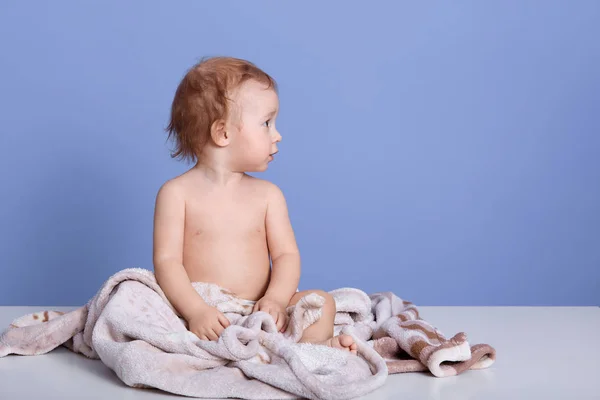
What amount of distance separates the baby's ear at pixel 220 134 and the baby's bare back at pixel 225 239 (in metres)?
0.09

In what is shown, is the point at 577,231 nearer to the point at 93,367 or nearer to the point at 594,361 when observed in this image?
the point at 594,361

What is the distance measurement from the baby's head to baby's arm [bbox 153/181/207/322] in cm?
12

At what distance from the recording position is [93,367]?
1.51 metres

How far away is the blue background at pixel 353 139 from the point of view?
260 centimetres

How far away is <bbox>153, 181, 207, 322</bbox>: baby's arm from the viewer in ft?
5.19

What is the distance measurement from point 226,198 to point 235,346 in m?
0.43

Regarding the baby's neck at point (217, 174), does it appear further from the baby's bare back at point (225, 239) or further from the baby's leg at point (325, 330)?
the baby's leg at point (325, 330)

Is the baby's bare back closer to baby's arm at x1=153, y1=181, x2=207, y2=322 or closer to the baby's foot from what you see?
baby's arm at x1=153, y1=181, x2=207, y2=322

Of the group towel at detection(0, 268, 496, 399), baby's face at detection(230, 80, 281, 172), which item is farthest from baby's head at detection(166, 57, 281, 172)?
towel at detection(0, 268, 496, 399)

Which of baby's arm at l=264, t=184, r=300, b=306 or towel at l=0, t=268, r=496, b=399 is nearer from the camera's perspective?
towel at l=0, t=268, r=496, b=399

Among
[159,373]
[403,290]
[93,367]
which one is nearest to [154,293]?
[93,367]

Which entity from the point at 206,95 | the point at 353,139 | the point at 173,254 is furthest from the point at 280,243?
the point at 353,139

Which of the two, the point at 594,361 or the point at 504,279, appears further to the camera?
the point at 504,279

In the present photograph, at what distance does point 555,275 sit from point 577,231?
167 millimetres
